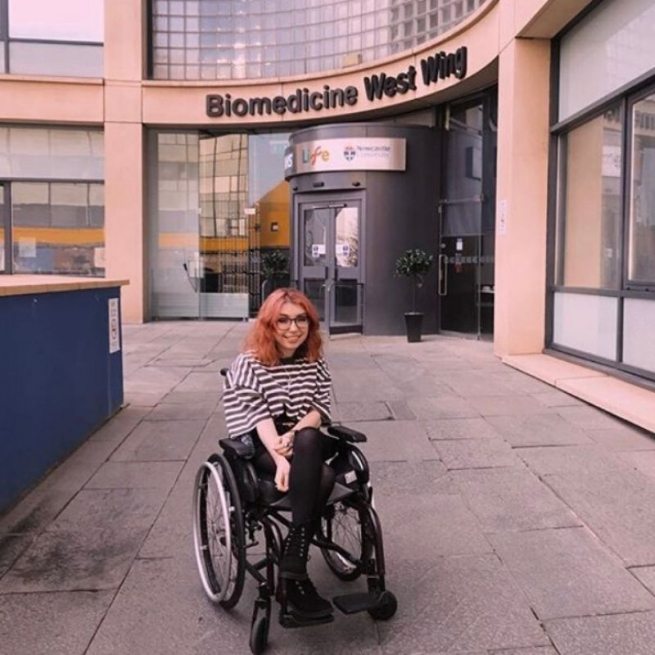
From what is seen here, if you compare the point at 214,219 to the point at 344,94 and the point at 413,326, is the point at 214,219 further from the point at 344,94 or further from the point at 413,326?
the point at 413,326

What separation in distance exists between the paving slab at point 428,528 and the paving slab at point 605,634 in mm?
806

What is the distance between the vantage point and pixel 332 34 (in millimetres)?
14844

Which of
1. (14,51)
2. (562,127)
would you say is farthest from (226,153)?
(562,127)

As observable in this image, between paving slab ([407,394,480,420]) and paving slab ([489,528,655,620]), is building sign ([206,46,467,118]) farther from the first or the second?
paving slab ([489,528,655,620])

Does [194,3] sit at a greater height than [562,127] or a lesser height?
greater

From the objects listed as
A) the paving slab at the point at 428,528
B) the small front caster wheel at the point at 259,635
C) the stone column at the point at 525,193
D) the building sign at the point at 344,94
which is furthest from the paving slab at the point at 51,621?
the building sign at the point at 344,94

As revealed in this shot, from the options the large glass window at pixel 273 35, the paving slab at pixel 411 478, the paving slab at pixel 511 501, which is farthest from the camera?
the large glass window at pixel 273 35

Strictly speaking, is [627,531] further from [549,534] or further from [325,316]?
[325,316]

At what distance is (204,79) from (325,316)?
618cm

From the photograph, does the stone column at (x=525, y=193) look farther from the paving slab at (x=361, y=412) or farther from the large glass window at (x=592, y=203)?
the paving slab at (x=361, y=412)

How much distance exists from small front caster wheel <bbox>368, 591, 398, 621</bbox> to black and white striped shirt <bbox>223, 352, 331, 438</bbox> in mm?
845

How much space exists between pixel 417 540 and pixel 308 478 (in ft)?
4.30

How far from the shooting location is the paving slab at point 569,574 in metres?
3.26

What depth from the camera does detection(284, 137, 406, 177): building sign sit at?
43.9 feet
